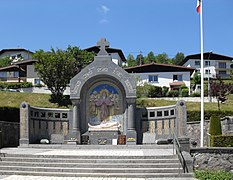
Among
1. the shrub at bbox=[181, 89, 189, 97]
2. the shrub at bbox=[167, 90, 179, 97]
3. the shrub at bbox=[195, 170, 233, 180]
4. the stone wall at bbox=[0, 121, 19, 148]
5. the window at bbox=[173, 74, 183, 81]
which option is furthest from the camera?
the window at bbox=[173, 74, 183, 81]

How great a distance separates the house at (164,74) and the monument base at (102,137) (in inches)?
1305

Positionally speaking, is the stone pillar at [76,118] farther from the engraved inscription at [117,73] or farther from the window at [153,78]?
the window at [153,78]

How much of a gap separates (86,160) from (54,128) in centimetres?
969

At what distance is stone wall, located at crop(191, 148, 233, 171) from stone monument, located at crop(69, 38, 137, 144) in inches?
308

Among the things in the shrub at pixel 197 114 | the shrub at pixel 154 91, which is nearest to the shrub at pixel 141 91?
the shrub at pixel 154 91

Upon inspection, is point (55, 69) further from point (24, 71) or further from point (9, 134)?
point (24, 71)

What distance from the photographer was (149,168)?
1255 cm

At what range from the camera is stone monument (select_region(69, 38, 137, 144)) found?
21312mm

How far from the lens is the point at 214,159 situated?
43.5ft

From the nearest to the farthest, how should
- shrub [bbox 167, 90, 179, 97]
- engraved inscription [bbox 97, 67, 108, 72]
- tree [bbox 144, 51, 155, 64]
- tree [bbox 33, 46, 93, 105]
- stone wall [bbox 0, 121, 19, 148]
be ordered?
stone wall [bbox 0, 121, 19, 148] < engraved inscription [bbox 97, 67, 108, 72] < tree [bbox 33, 46, 93, 105] < shrub [bbox 167, 90, 179, 97] < tree [bbox 144, 51, 155, 64]

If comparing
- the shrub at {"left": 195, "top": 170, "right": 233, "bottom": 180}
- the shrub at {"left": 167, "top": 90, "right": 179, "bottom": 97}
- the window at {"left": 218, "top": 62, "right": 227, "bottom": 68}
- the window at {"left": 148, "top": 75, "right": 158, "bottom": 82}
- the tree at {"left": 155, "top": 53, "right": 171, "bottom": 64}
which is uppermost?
the tree at {"left": 155, "top": 53, "right": 171, "bottom": 64}

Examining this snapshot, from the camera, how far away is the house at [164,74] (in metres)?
54.1

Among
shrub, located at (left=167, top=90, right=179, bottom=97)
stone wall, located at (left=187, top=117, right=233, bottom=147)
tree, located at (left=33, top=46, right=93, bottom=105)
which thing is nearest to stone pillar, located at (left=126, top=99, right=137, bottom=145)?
stone wall, located at (left=187, top=117, right=233, bottom=147)

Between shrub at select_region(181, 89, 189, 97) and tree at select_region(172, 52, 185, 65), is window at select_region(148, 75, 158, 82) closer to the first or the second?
shrub at select_region(181, 89, 189, 97)
